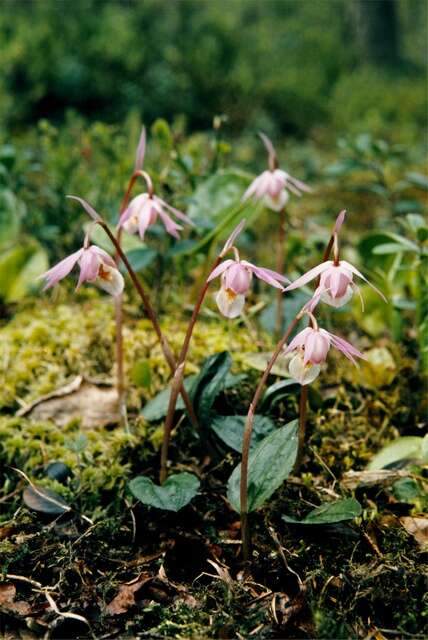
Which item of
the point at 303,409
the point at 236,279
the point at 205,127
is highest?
the point at 236,279

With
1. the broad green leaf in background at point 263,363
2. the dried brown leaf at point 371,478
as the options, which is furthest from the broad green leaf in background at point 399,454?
the broad green leaf in background at point 263,363

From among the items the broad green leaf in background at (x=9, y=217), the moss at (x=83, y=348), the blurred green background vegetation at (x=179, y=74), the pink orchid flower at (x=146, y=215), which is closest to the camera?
the pink orchid flower at (x=146, y=215)

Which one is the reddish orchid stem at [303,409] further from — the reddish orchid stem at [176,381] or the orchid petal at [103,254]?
the orchid petal at [103,254]

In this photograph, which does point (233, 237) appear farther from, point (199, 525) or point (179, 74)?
point (179, 74)

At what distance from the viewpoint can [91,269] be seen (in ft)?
5.45

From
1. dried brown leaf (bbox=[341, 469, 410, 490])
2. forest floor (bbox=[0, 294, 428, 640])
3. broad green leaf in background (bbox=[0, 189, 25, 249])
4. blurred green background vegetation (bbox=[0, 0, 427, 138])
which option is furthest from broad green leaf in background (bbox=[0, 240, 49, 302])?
blurred green background vegetation (bbox=[0, 0, 427, 138])

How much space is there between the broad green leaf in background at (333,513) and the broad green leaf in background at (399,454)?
10.9 inches

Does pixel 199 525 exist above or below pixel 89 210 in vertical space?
below

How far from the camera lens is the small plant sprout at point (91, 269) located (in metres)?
1.62

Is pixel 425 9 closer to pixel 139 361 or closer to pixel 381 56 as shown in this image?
pixel 381 56

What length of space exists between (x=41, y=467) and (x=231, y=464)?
56cm

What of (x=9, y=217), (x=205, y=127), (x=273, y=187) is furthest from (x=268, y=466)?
(x=205, y=127)

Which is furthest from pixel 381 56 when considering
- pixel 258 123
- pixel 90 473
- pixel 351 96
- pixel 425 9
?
pixel 90 473

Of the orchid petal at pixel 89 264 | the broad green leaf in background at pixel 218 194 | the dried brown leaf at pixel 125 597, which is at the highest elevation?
the orchid petal at pixel 89 264
